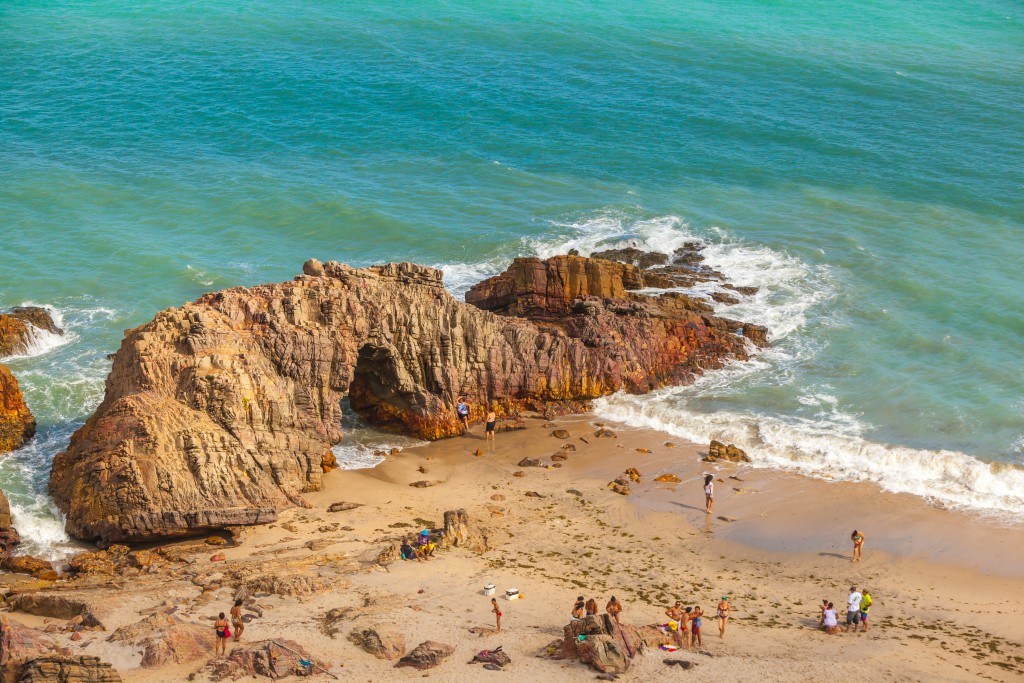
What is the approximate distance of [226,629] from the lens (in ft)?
81.1

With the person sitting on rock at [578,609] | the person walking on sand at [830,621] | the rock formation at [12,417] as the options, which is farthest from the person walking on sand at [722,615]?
the rock formation at [12,417]

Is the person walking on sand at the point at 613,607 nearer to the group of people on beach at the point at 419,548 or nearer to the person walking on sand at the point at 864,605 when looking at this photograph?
the group of people on beach at the point at 419,548

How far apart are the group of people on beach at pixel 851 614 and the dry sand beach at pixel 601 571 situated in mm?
303

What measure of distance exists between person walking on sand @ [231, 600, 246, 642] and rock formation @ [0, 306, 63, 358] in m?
23.4

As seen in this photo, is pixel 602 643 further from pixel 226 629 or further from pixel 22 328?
pixel 22 328

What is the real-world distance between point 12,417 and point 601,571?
70.1 ft

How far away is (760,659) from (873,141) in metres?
51.3

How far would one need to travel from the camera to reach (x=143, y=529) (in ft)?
98.1

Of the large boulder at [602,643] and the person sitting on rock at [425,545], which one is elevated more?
the large boulder at [602,643]

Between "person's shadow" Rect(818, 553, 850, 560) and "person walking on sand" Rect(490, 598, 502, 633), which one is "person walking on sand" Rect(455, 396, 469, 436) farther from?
"person's shadow" Rect(818, 553, 850, 560)

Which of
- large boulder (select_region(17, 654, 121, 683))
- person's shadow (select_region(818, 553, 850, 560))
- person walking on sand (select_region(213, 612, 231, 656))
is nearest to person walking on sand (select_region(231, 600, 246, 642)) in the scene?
person walking on sand (select_region(213, 612, 231, 656))

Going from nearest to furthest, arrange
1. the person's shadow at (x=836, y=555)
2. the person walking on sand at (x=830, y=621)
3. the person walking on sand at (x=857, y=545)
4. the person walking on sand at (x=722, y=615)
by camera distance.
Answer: the person walking on sand at (x=722, y=615) < the person walking on sand at (x=830, y=621) < the person walking on sand at (x=857, y=545) < the person's shadow at (x=836, y=555)

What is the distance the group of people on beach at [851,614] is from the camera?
27720 millimetres

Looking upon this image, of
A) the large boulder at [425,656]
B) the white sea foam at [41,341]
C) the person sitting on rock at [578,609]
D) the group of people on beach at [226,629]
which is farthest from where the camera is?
the white sea foam at [41,341]
